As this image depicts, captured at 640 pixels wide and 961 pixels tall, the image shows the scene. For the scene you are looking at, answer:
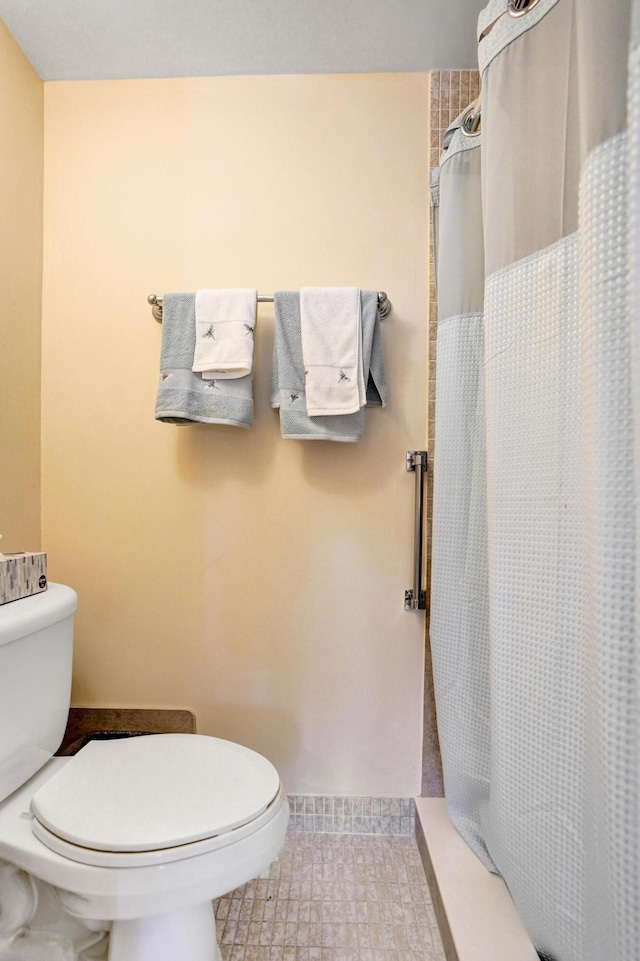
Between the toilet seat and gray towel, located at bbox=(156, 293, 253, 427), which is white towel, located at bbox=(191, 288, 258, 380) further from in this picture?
the toilet seat

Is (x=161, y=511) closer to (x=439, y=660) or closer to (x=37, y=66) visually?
(x=439, y=660)

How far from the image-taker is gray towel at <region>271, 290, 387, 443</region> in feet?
4.55

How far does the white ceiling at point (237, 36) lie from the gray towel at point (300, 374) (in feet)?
2.13

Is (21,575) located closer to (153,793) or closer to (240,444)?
(153,793)

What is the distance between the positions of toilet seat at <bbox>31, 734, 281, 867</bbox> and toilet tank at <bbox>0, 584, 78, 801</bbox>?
76 millimetres

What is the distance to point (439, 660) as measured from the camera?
128cm

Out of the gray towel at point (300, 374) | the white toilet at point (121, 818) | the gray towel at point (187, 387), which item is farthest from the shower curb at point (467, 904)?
the gray towel at point (187, 387)

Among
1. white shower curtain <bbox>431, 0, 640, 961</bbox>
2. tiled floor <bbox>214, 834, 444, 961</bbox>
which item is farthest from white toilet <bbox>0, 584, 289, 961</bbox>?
white shower curtain <bbox>431, 0, 640, 961</bbox>

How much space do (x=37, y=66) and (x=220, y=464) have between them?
1226mm

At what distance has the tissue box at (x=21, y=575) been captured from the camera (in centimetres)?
107

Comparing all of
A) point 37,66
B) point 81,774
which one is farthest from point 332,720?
point 37,66

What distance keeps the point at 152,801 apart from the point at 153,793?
3cm

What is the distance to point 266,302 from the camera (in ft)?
4.80

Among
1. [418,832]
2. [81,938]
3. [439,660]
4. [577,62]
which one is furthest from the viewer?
[418,832]
